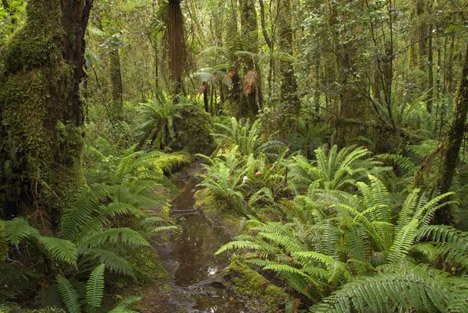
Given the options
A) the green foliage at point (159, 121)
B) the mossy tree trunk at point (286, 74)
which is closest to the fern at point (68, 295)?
the mossy tree trunk at point (286, 74)

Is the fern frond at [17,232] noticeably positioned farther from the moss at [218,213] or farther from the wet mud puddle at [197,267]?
the moss at [218,213]

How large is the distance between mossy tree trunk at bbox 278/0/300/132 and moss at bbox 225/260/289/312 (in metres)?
5.17

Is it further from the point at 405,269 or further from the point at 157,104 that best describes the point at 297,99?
the point at 405,269

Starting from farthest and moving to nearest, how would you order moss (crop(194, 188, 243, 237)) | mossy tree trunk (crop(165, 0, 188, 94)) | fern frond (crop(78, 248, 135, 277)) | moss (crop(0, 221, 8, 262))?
mossy tree trunk (crop(165, 0, 188, 94)) < moss (crop(194, 188, 243, 237)) < fern frond (crop(78, 248, 135, 277)) < moss (crop(0, 221, 8, 262))

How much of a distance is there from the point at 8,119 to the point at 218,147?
682 centimetres

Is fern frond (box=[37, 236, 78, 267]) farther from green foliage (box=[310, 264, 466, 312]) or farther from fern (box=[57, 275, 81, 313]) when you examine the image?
green foliage (box=[310, 264, 466, 312])

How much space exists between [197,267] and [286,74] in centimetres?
574

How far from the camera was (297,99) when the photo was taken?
9.43 m

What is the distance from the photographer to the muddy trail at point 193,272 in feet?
13.6

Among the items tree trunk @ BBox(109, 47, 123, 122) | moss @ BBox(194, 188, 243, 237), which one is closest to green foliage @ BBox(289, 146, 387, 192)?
moss @ BBox(194, 188, 243, 237)

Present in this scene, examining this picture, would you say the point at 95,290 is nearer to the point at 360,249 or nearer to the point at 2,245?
the point at 2,245

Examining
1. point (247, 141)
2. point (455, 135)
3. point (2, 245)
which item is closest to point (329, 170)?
point (247, 141)

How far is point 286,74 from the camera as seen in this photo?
9.39 meters

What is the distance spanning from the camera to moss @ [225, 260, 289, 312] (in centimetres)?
412
